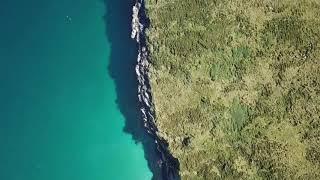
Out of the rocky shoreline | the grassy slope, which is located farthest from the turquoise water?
the grassy slope

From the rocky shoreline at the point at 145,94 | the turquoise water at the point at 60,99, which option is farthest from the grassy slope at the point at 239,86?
the turquoise water at the point at 60,99

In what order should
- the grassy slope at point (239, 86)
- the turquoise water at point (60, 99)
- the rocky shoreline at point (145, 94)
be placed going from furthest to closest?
1. the turquoise water at point (60, 99)
2. the rocky shoreline at point (145, 94)
3. the grassy slope at point (239, 86)

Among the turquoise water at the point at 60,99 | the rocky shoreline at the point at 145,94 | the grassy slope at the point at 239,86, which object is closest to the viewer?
the grassy slope at the point at 239,86

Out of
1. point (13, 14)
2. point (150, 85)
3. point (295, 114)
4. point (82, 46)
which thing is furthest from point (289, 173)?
point (13, 14)

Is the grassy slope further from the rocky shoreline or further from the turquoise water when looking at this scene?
the turquoise water

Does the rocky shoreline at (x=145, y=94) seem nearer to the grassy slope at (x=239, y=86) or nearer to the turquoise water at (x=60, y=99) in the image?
the grassy slope at (x=239, y=86)

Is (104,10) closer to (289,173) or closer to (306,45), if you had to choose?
(306,45)

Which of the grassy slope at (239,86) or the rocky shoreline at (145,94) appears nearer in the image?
the grassy slope at (239,86)

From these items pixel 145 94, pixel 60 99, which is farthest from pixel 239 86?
pixel 60 99
